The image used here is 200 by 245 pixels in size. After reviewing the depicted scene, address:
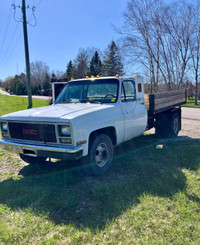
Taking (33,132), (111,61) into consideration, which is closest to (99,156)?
(33,132)

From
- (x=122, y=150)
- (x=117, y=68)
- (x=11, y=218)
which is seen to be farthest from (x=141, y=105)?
(x=117, y=68)

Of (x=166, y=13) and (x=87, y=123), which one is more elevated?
(x=166, y=13)

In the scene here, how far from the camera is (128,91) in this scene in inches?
204

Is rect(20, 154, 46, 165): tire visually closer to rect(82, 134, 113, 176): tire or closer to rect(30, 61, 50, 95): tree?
rect(82, 134, 113, 176): tire

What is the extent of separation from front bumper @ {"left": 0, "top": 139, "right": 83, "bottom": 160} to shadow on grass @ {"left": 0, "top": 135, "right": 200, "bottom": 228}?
65 cm

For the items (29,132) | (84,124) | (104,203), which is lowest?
(104,203)

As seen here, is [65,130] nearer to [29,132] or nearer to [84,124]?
[84,124]

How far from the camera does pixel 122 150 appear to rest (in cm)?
626

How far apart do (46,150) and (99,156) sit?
1.12 meters

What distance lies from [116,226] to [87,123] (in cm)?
176

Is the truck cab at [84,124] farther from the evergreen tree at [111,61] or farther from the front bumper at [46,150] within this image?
the evergreen tree at [111,61]

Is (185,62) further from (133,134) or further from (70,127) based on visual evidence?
(70,127)

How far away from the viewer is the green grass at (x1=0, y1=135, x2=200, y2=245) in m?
2.61

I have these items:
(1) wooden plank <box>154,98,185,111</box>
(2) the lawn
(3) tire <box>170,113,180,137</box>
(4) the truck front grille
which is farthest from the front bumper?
(3) tire <box>170,113,180,137</box>
